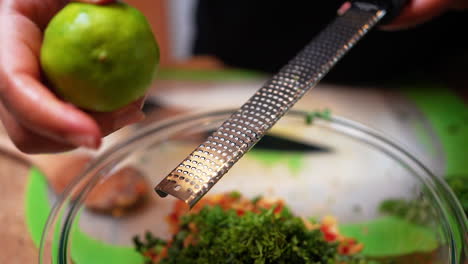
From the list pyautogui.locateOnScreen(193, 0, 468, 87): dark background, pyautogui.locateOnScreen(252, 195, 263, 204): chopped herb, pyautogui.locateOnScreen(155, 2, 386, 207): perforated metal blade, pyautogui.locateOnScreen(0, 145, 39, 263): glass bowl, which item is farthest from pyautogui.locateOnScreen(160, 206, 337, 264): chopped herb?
pyautogui.locateOnScreen(193, 0, 468, 87): dark background

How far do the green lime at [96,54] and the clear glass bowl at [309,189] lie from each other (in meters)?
0.49

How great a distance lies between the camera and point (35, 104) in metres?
0.62

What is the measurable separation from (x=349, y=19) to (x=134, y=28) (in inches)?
21.2

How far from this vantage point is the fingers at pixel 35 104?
609 mm

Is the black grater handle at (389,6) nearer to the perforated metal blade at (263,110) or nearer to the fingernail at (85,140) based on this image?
the perforated metal blade at (263,110)

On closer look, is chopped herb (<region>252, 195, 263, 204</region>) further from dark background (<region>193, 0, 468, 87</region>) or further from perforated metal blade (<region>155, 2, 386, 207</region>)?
dark background (<region>193, 0, 468, 87</region>)

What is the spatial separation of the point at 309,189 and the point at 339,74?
2.11 ft

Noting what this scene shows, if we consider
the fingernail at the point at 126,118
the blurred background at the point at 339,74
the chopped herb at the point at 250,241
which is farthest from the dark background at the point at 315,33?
the fingernail at the point at 126,118

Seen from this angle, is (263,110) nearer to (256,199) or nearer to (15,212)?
(256,199)

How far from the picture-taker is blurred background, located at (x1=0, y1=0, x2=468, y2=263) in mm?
1532

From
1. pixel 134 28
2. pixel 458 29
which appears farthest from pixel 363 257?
pixel 458 29

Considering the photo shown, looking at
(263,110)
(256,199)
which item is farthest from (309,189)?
(263,110)

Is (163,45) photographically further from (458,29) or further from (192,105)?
(458,29)

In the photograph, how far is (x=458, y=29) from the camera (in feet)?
5.42
